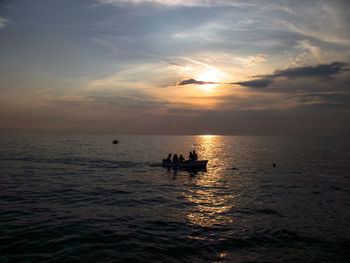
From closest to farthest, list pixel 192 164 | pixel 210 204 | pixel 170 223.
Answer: pixel 170 223 < pixel 210 204 < pixel 192 164

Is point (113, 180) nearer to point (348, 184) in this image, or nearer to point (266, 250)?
point (266, 250)

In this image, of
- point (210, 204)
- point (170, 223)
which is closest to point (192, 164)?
point (210, 204)

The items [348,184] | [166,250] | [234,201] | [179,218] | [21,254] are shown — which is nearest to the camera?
[21,254]

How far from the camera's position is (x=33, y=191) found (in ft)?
81.5

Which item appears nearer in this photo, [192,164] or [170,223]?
[170,223]

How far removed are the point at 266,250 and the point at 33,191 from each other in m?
23.9

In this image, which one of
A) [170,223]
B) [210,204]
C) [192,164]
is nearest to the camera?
[170,223]

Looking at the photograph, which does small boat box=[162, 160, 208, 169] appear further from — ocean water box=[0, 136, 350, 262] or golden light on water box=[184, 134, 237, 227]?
ocean water box=[0, 136, 350, 262]

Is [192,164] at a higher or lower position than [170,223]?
higher

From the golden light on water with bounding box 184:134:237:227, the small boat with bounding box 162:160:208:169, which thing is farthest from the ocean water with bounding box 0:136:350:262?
the small boat with bounding box 162:160:208:169

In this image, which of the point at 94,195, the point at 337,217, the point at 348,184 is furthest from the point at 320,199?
the point at 94,195

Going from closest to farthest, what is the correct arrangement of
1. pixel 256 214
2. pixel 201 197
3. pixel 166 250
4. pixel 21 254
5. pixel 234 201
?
pixel 21 254 < pixel 166 250 < pixel 256 214 < pixel 234 201 < pixel 201 197

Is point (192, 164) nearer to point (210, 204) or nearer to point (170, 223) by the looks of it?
point (210, 204)

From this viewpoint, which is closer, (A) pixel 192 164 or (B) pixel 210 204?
(B) pixel 210 204
